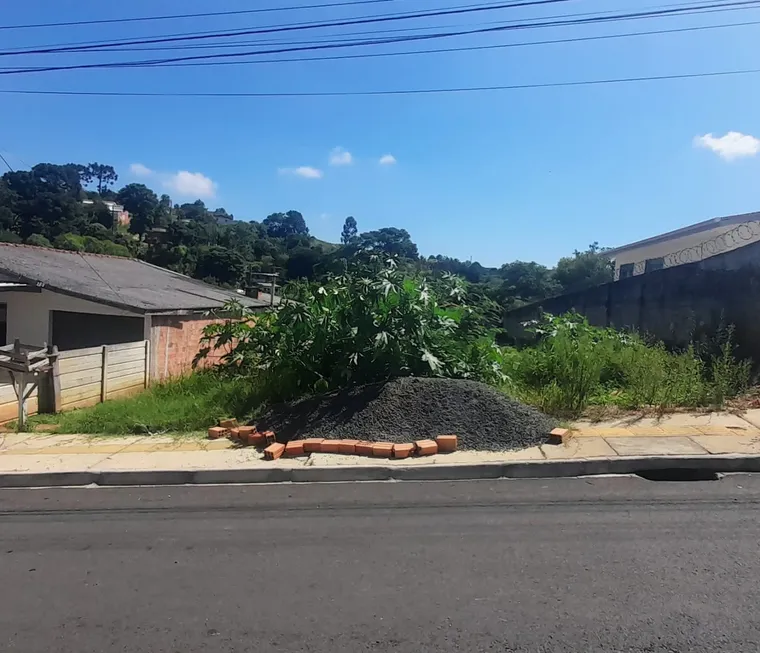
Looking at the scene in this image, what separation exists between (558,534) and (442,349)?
4.88 metres

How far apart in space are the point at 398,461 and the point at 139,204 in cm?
7996

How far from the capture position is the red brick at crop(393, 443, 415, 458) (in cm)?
669

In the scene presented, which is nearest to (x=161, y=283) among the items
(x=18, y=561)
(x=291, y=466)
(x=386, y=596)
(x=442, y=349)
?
(x=442, y=349)

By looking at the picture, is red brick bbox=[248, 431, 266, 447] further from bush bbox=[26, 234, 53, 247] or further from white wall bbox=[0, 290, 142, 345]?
bush bbox=[26, 234, 53, 247]

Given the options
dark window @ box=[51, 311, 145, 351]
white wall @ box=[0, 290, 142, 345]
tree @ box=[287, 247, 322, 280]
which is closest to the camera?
dark window @ box=[51, 311, 145, 351]

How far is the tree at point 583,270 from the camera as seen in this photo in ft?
109

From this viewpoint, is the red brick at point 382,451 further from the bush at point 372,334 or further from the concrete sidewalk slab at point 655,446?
the concrete sidewalk slab at point 655,446

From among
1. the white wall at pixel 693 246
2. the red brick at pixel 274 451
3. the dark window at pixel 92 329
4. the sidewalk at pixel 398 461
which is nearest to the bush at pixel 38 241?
the dark window at pixel 92 329

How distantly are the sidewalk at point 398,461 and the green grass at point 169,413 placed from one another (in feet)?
3.00

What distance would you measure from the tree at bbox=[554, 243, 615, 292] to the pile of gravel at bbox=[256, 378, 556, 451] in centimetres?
2638

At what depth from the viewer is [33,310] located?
17688mm

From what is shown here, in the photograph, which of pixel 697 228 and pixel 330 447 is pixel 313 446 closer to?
pixel 330 447

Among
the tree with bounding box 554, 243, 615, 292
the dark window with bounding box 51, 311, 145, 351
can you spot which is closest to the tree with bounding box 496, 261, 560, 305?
the tree with bounding box 554, 243, 615, 292

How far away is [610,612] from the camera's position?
343 cm
